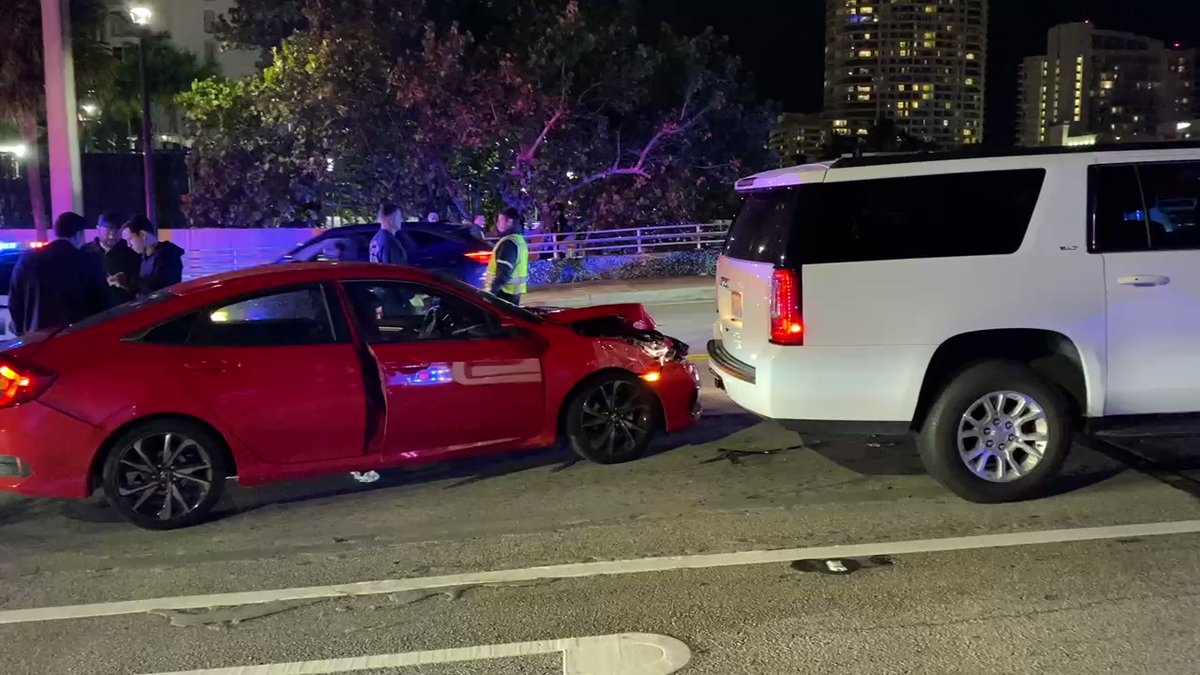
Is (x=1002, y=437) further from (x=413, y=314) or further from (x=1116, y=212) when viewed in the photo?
(x=413, y=314)

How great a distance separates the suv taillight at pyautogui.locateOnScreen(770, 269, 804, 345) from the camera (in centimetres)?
570

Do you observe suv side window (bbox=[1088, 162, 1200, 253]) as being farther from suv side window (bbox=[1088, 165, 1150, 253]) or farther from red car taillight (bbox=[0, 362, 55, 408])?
red car taillight (bbox=[0, 362, 55, 408])

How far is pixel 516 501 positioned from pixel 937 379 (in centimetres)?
258

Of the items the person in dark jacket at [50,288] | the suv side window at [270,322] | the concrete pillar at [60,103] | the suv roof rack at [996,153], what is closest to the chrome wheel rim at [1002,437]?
the suv roof rack at [996,153]

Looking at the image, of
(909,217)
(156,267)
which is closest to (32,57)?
(156,267)

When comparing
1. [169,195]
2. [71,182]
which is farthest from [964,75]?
[71,182]

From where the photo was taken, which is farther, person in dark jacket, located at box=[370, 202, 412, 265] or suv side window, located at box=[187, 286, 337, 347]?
person in dark jacket, located at box=[370, 202, 412, 265]

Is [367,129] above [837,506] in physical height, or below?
above

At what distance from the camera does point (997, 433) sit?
597cm

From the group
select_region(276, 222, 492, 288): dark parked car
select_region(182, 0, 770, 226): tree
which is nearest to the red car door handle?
select_region(276, 222, 492, 288): dark parked car

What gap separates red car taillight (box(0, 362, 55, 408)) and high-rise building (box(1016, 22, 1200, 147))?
145637 mm

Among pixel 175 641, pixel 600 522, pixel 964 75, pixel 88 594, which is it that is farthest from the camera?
pixel 964 75

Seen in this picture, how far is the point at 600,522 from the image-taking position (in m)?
5.79

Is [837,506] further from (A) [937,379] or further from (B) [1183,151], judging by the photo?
(B) [1183,151]
